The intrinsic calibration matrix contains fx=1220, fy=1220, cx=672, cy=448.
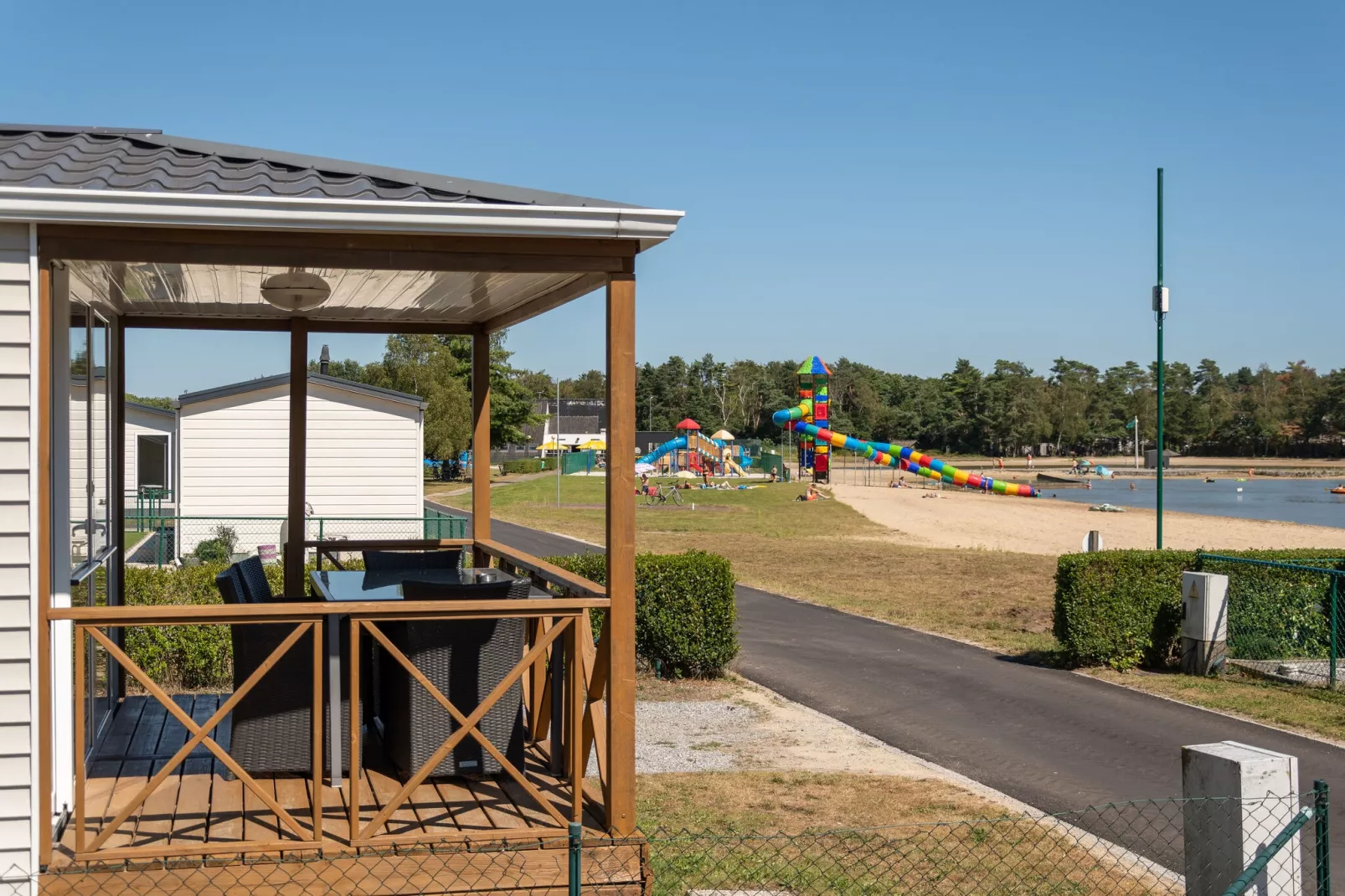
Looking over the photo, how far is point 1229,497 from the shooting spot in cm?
6988

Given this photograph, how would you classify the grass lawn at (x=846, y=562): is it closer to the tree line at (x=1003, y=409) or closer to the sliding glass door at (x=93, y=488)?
the sliding glass door at (x=93, y=488)

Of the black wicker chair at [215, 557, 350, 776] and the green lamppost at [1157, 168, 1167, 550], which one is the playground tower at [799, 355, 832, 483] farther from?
the black wicker chair at [215, 557, 350, 776]

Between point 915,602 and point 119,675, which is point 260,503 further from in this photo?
point 119,675

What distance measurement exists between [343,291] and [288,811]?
2885 millimetres

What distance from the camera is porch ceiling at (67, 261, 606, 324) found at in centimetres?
575

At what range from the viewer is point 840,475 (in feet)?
234

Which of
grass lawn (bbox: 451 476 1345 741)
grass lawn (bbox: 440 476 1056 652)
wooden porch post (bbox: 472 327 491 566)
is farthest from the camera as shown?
grass lawn (bbox: 440 476 1056 652)

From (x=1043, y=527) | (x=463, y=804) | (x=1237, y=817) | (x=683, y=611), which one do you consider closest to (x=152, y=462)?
(x=683, y=611)

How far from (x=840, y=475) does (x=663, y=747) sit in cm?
6318

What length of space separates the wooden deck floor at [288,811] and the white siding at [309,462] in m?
15.6

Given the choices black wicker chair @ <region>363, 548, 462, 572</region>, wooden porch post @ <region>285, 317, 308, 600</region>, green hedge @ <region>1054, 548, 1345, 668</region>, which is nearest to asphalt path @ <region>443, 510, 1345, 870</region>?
green hedge @ <region>1054, 548, 1345, 668</region>

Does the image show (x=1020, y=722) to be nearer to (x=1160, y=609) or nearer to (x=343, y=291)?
(x=1160, y=609)

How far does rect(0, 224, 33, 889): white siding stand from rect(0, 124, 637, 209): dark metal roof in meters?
0.54

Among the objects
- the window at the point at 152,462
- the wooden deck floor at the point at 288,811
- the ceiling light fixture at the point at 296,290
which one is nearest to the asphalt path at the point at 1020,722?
the wooden deck floor at the point at 288,811
